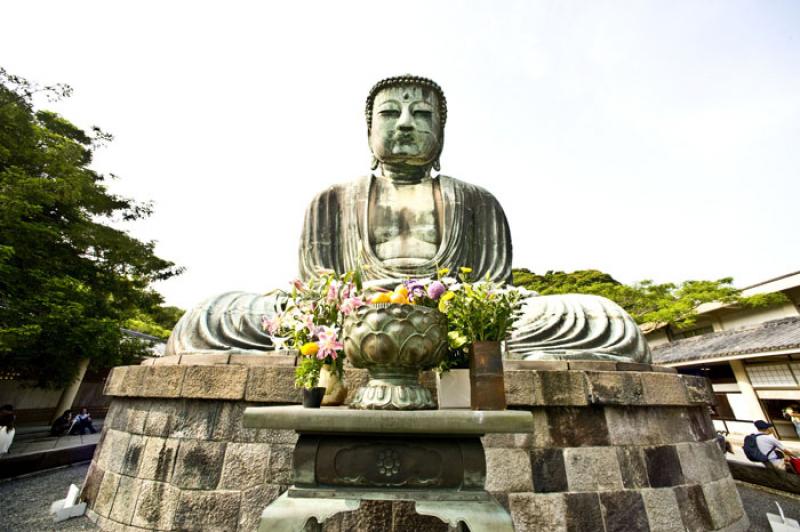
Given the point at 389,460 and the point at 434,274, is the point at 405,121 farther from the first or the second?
the point at 389,460

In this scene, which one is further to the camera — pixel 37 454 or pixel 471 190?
pixel 37 454

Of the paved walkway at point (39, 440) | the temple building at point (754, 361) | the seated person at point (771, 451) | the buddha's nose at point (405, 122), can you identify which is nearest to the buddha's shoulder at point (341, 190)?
the buddha's nose at point (405, 122)

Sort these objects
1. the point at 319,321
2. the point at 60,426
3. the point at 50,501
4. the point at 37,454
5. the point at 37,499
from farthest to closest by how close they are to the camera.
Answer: the point at 60,426
the point at 37,454
the point at 37,499
the point at 50,501
the point at 319,321

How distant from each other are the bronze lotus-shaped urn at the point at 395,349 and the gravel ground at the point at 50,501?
2.96m

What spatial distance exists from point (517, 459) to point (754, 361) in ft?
43.9

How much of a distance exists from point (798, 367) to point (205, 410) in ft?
47.2

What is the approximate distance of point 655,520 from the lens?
269cm

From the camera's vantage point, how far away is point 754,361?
11.5 meters

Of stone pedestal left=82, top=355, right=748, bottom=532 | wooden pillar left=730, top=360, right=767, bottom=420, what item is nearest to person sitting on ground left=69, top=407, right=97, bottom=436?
stone pedestal left=82, top=355, right=748, bottom=532

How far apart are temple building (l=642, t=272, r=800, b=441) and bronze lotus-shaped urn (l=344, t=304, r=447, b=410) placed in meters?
12.6

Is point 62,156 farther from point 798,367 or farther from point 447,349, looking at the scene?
point 798,367

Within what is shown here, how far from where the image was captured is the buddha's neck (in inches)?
224

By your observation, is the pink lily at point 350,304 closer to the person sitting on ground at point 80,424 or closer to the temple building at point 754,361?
the person sitting on ground at point 80,424

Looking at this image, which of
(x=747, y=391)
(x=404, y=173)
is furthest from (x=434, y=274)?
(x=747, y=391)
